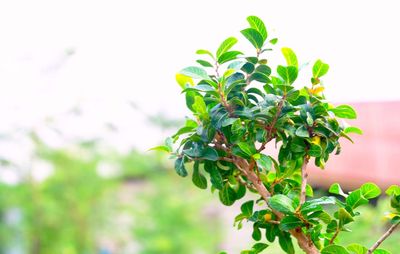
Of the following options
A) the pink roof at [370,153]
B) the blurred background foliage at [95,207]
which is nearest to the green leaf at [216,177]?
the pink roof at [370,153]

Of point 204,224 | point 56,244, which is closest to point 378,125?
point 204,224

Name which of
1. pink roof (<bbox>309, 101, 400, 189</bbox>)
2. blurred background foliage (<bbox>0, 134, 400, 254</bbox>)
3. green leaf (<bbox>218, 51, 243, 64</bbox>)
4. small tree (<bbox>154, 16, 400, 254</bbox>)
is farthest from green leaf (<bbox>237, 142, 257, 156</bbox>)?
blurred background foliage (<bbox>0, 134, 400, 254</bbox>)

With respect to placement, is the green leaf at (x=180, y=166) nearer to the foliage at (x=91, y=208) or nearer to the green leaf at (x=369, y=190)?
the green leaf at (x=369, y=190)

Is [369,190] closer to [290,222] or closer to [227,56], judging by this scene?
[290,222]

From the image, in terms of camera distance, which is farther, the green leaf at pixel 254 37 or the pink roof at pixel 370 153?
the pink roof at pixel 370 153

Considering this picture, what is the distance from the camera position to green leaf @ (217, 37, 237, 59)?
2.32ft

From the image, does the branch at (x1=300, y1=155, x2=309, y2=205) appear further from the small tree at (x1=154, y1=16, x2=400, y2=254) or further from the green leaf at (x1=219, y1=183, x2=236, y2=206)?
the green leaf at (x1=219, y1=183, x2=236, y2=206)

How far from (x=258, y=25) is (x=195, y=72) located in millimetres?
100

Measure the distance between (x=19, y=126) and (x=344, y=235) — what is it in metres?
3.60

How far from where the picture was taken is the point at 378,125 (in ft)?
11.5

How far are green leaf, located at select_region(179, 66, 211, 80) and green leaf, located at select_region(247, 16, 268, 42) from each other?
85 mm

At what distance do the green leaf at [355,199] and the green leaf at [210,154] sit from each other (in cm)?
18

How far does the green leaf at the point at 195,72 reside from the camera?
71 centimetres

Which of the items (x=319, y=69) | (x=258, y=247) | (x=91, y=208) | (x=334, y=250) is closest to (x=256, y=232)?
(x=258, y=247)
